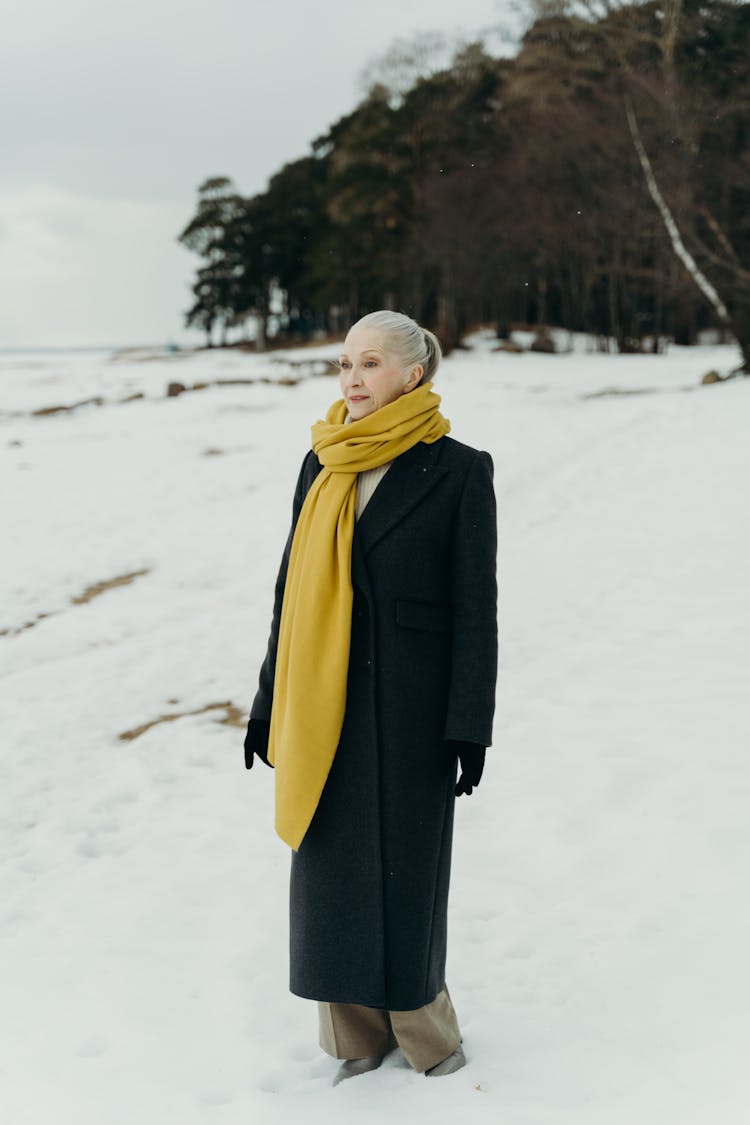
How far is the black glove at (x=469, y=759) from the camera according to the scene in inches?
99.9

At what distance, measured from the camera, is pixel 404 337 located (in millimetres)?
2537

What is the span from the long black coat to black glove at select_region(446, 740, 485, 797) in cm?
4

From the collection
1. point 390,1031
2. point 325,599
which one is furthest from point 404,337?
point 390,1031

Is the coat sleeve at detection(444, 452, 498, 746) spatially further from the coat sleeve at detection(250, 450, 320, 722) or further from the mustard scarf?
the coat sleeve at detection(250, 450, 320, 722)

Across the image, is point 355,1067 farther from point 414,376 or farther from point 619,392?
point 619,392

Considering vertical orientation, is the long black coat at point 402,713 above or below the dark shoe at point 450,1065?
above

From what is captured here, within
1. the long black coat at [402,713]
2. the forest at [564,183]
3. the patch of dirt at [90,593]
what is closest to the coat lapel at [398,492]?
the long black coat at [402,713]

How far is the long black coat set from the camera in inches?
101

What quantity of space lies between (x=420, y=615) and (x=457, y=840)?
1986 millimetres

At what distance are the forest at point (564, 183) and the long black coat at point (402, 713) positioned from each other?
1831 centimetres

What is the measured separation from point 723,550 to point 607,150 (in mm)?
22108

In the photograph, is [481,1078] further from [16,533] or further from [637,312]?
[637,312]

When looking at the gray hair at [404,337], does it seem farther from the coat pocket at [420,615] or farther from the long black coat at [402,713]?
the coat pocket at [420,615]

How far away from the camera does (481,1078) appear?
2.76m
